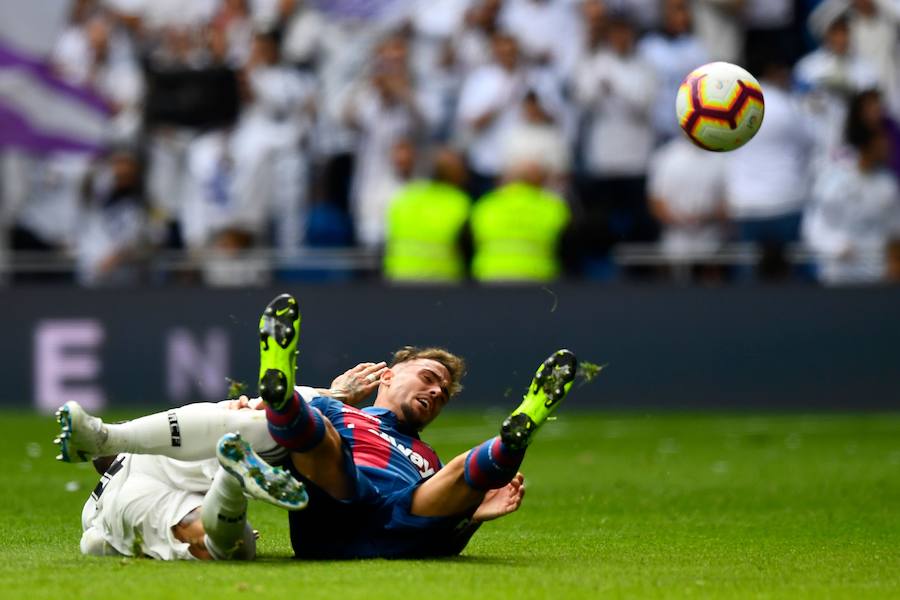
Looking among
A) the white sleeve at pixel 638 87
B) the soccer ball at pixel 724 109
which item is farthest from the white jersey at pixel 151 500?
the white sleeve at pixel 638 87

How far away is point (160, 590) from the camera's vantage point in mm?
6371

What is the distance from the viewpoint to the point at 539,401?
7.05 m

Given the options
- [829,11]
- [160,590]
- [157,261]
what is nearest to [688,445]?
[829,11]

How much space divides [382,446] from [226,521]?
0.87m

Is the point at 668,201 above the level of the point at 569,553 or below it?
above

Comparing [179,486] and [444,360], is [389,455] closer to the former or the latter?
[444,360]

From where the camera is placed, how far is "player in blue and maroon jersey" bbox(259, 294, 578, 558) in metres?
6.95

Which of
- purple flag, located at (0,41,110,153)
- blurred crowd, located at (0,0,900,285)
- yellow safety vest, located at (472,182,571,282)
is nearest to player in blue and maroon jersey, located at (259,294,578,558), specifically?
yellow safety vest, located at (472,182,571,282)

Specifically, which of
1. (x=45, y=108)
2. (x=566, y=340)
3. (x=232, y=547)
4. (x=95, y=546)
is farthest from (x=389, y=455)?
(x=45, y=108)

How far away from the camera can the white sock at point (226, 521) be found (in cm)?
698

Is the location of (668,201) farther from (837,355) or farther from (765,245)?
(837,355)

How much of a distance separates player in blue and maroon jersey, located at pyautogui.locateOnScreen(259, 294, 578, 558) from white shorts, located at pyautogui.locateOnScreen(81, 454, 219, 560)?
460 mm

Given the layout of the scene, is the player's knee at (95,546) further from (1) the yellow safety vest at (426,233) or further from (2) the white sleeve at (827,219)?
(2) the white sleeve at (827,219)

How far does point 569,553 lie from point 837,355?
1014 cm
